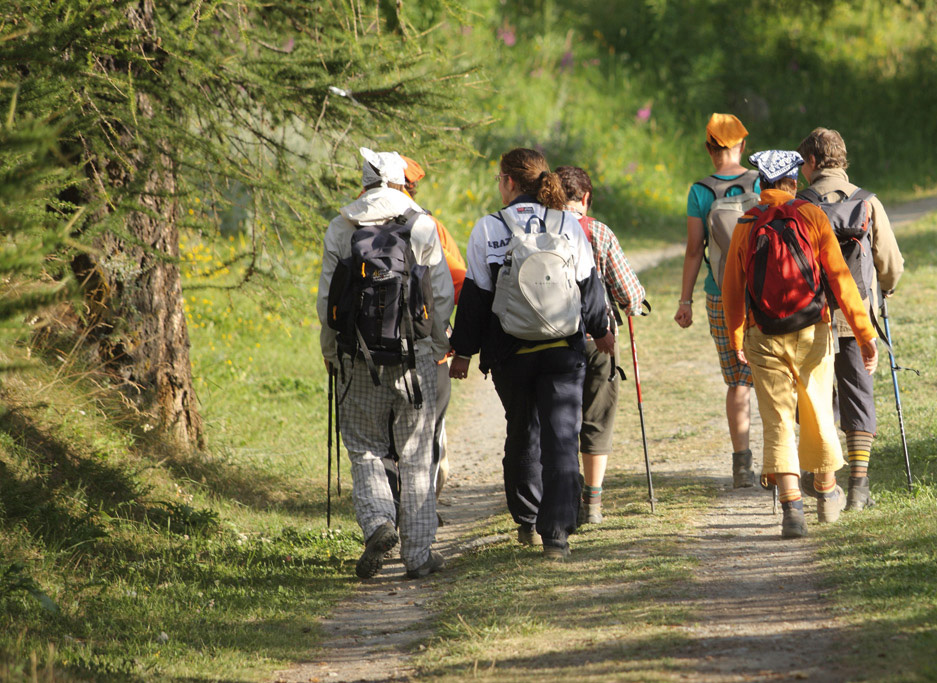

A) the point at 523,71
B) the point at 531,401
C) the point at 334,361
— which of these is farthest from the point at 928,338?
the point at 523,71

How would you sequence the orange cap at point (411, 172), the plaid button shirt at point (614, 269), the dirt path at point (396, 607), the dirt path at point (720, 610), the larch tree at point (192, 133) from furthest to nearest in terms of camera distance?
the larch tree at point (192, 133) → the orange cap at point (411, 172) → the plaid button shirt at point (614, 269) → the dirt path at point (396, 607) → the dirt path at point (720, 610)

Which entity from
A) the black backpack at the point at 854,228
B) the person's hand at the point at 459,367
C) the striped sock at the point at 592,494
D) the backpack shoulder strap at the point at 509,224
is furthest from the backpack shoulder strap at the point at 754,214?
the striped sock at the point at 592,494

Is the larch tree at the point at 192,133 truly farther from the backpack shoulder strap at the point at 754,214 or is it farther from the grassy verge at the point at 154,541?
the backpack shoulder strap at the point at 754,214

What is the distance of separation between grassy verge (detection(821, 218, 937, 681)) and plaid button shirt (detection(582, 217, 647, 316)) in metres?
1.63

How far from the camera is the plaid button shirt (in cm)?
590

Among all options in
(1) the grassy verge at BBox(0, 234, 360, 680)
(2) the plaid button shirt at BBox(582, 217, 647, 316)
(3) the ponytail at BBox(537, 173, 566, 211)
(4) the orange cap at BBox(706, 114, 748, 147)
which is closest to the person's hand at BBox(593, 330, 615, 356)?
(2) the plaid button shirt at BBox(582, 217, 647, 316)

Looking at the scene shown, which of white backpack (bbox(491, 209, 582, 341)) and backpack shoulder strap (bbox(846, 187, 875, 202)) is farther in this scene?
backpack shoulder strap (bbox(846, 187, 875, 202))

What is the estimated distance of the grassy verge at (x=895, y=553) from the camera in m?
3.74

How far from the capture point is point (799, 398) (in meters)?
5.54

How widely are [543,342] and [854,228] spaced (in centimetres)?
185

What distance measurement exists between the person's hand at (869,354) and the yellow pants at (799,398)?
0.17 m

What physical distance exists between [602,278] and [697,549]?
159 centimetres

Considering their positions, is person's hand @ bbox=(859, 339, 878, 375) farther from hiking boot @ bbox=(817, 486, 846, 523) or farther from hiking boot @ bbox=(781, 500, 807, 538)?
hiking boot @ bbox=(781, 500, 807, 538)

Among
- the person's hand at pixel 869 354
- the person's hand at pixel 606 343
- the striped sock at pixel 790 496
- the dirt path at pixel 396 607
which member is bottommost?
the dirt path at pixel 396 607
